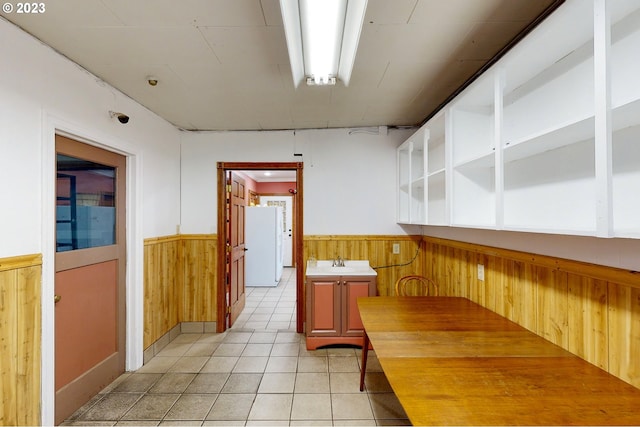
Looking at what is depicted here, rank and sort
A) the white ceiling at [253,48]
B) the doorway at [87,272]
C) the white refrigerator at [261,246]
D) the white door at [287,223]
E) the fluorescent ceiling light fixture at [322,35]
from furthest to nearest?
the white door at [287,223] < the white refrigerator at [261,246] < the doorway at [87,272] < the white ceiling at [253,48] < the fluorescent ceiling light fixture at [322,35]

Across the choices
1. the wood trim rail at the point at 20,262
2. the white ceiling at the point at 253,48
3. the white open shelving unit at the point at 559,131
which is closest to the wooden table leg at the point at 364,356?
the white open shelving unit at the point at 559,131

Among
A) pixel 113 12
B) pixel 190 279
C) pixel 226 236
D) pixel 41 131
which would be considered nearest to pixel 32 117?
pixel 41 131

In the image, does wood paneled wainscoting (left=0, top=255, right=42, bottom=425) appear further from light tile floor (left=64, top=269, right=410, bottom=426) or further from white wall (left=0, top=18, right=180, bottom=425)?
light tile floor (left=64, top=269, right=410, bottom=426)

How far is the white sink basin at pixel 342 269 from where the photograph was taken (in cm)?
320

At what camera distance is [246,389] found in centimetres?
247

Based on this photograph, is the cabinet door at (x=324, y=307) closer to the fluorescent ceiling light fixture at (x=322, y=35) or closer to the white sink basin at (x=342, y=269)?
the white sink basin at (x=342, y=269)

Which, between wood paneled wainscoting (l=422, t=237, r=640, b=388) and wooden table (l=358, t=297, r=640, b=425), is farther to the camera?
wood paneled wainscoting (l=422, t=237, r=640, b=388)

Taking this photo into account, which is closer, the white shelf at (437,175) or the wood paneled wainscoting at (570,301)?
the wood paneled wainscoting at (570,301)

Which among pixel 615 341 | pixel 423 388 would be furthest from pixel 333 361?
pixel 615 341

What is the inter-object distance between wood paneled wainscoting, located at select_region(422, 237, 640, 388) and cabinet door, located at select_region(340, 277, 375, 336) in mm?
1073

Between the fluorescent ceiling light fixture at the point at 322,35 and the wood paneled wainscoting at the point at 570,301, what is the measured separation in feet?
5.38

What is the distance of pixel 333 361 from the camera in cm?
293

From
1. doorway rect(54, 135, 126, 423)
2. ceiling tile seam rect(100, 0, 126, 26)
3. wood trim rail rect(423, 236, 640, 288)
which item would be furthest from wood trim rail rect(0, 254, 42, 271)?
wood trim rail rect(423, 236, 640, 288)

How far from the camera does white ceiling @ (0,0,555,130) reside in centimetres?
155
